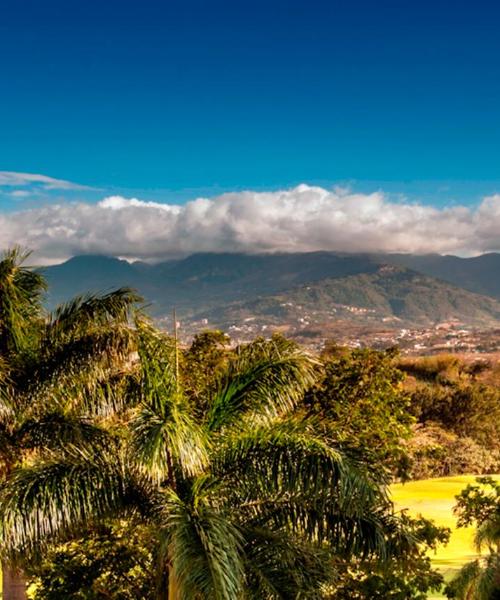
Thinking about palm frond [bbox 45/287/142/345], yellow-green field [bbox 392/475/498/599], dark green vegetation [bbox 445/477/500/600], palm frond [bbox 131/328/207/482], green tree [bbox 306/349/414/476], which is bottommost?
yellow-green field [bbox 392/475/498/599]

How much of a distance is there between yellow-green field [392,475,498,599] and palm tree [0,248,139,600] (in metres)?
14.0

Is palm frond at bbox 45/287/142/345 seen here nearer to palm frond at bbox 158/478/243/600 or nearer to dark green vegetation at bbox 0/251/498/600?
dark green vegetation at bbox 0/251/498/600

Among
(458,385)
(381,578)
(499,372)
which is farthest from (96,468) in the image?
(499,372)

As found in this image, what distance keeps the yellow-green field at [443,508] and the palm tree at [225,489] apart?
1294 centimetres

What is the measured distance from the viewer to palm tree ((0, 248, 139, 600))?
11273 mm

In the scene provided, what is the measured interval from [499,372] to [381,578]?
60.8 metres

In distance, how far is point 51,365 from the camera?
11445mm

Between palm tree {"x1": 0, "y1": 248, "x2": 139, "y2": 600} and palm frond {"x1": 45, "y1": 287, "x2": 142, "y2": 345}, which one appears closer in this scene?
palm tree {"x1": 0, "y1": 248, "x2": 139, "y2": 600}

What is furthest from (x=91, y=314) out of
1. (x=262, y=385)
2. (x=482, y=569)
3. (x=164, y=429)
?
(x=482, y=569)

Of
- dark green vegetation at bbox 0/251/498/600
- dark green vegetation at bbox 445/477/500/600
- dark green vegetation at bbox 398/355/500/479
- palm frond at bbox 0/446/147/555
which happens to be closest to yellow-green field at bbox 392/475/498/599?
dark green vegetation at bbox 398/355/500/479

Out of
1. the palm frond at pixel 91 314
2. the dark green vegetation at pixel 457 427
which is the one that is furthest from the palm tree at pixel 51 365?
the dark green vegetation at pixel 457 427

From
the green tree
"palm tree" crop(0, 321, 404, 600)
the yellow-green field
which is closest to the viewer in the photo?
"palm tree" crop(0, 321, 404, 600)

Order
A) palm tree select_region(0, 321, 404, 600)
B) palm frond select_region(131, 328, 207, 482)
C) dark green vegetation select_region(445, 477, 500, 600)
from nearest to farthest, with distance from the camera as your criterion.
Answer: palm frond select_region(131, 328, 207, 482)
palm tree select_region(0, 321, 404, 600)
dark green vegetation select_region(445, 477, 500, 600)

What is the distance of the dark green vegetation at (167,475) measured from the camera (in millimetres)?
8500
